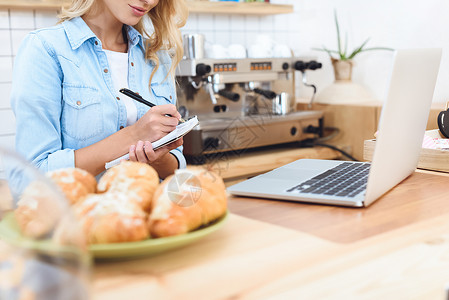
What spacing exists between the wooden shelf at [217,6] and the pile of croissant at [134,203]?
1778mm

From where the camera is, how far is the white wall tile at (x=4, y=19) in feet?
7.59

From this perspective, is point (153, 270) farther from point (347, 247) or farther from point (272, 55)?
point (272, 55)

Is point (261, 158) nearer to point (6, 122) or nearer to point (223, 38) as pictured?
point (223, 38)

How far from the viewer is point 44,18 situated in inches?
95.7

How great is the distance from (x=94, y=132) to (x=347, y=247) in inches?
39.2

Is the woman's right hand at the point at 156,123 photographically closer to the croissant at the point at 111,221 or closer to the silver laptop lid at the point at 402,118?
the silver laptop lid at the point at 402,118

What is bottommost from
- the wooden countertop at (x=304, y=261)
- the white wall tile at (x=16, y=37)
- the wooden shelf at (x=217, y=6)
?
the wooden countertop at (x=304, y=261)

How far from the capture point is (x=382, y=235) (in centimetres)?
76

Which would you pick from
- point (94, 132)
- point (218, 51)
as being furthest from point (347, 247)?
point (218, 51)

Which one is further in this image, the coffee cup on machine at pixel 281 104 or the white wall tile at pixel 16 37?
the coffee cup on machine at pixel 281 104

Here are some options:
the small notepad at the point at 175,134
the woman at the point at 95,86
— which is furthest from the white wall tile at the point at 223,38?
the small notepad at the point at 175,134

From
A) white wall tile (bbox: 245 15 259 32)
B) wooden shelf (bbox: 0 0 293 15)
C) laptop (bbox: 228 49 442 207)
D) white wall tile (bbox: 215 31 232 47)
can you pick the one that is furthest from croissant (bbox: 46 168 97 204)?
white wall tile (bbox: 245 15 259 32)

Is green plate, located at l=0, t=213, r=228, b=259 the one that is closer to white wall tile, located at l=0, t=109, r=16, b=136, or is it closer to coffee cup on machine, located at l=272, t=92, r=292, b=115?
white wall tile, located at l=0, t=109, r=16, b=136

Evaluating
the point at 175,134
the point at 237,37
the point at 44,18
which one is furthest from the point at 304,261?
the point at 237,37
